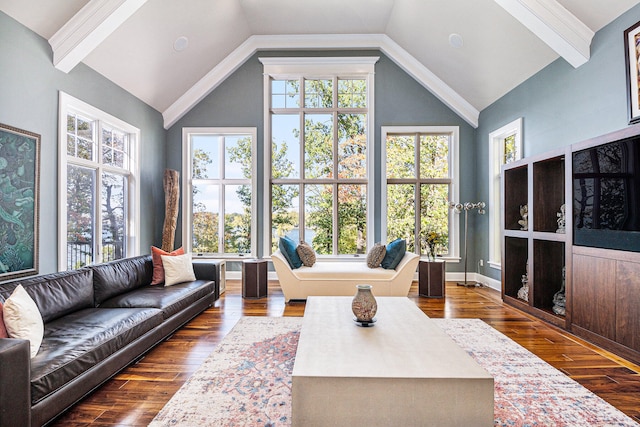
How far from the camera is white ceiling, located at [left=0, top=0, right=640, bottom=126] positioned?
137 inches

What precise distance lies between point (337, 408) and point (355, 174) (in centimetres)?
480

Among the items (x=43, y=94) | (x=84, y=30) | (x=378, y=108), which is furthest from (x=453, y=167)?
(x=43, y=94)

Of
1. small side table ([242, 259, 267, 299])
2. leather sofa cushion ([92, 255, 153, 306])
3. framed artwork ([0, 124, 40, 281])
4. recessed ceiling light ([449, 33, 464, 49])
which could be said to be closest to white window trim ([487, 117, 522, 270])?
recessed ceiling light ([449, 33, 464, 49])

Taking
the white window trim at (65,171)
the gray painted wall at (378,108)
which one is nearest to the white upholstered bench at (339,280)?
the gray painted wall at (378,108)

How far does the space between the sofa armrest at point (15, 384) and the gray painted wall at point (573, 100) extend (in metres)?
4.77

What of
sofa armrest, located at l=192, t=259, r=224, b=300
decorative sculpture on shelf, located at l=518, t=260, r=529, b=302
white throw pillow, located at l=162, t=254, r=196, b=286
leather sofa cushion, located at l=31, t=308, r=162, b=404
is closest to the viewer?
leather sofa cushion, located at l=31, t=308, r=162, b=404

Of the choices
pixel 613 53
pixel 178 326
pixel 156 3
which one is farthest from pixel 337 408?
pixel 156 3

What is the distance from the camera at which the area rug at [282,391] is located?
6.24ft

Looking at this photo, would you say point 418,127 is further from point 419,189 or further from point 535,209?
point 535,209

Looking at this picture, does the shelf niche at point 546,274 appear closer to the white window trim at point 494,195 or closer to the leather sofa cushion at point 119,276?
the white window trim at point 494,195

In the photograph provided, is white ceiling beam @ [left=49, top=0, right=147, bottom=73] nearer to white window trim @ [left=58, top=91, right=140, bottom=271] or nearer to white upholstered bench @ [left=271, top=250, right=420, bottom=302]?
white window trim @ [left=58, top=91, right=140, bottom=271]

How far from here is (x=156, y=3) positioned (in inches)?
158

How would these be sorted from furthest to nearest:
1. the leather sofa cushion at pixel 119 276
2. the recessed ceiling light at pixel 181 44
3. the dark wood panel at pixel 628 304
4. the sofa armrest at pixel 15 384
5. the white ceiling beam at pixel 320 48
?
the white ceiling beam at pixel 320 48
the recessed ceiling light at pixel 181 44
the leather sofa cushion at pixel 119 276
the dark wood panel at pixel 628 304
the sofa armrest at pixel 15 384

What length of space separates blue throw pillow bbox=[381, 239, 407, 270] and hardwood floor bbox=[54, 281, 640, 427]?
64cm
